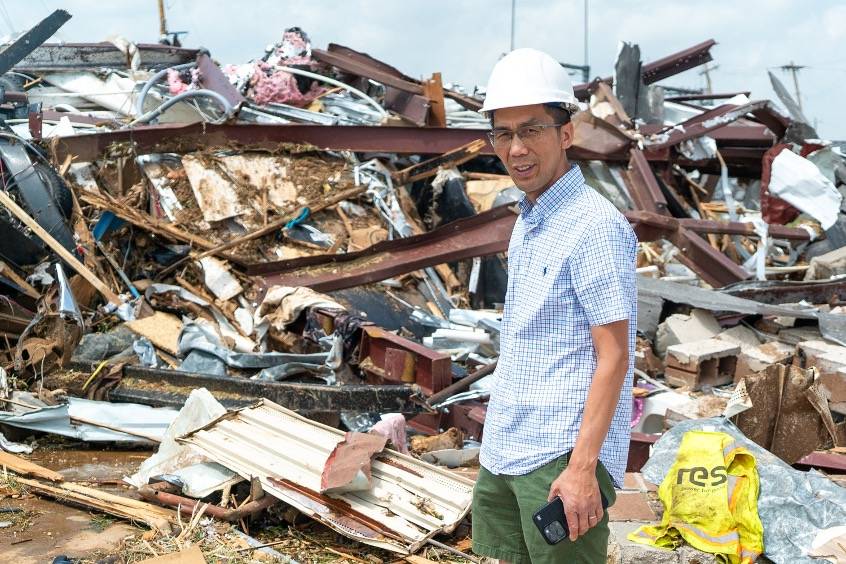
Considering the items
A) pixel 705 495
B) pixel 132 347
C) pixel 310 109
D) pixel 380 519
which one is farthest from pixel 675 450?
pixel 310 109

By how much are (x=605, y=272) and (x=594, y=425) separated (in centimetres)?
36

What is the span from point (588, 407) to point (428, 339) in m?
4.82

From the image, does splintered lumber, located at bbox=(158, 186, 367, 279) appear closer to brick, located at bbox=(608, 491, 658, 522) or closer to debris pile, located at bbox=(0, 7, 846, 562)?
debris pile, located at bbox=(0, 7, 846, 562)

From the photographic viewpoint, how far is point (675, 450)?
4180 millimetres

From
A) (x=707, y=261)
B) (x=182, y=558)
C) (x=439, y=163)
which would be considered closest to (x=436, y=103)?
(x=439, y=163)

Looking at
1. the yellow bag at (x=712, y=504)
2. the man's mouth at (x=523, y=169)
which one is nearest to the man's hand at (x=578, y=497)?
the man's mouth at (x=523, y=169)

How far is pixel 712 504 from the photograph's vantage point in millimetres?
3596

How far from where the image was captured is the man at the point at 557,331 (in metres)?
1.98

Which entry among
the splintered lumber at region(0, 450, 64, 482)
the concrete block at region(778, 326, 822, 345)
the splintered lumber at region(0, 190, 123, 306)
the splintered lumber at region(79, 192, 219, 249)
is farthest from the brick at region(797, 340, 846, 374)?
the splintered lumber at region(0, 190, 123, 306)

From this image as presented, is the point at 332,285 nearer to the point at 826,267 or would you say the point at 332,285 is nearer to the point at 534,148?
the point at 534,148

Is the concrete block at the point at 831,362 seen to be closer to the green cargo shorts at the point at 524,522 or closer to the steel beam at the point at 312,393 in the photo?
the steel beam at the point at 312,393

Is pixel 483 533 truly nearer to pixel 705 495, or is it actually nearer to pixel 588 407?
pixel 588 407

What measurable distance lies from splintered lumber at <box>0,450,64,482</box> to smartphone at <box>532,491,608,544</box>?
127 inches

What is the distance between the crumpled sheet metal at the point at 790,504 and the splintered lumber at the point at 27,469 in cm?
301
